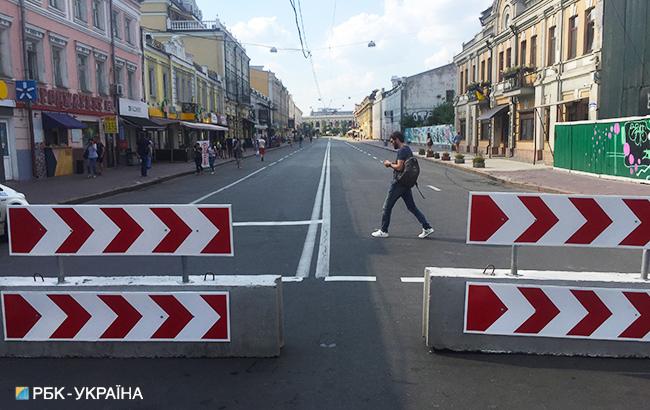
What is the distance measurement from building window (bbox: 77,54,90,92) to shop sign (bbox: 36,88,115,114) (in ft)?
2.08

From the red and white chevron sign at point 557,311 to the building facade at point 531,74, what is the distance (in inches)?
852

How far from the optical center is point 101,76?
28.8 metres

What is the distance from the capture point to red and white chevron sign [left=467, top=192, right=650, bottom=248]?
4152 millimetres

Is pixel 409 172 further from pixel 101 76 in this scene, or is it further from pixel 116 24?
pixel 116 24

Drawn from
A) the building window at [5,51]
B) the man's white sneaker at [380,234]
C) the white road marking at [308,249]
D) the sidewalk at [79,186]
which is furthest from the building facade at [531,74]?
the building window at [5,51]

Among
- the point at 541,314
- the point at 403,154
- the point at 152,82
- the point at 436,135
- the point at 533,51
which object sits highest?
the point at 533,51

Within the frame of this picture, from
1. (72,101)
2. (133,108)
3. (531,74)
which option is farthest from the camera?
(133,108)

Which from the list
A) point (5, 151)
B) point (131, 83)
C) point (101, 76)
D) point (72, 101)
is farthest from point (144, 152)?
point (131, 83)

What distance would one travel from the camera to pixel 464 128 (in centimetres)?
4809

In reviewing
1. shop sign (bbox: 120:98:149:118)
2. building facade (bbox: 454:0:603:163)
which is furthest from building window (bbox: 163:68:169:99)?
building facade (bbox: 454:0:603:163)

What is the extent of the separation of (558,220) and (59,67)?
2576 cm

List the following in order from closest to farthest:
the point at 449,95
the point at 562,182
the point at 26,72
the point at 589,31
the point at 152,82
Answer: the point at 562,182 → the point at 26,72 → the point at 589,31 → the point at 152,82 → the point at 449,95

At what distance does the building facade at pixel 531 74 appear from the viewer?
2466 centimetres

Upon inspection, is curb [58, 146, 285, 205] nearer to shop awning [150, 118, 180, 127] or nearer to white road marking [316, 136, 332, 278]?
white road marking [316, 136, 332, 278]
